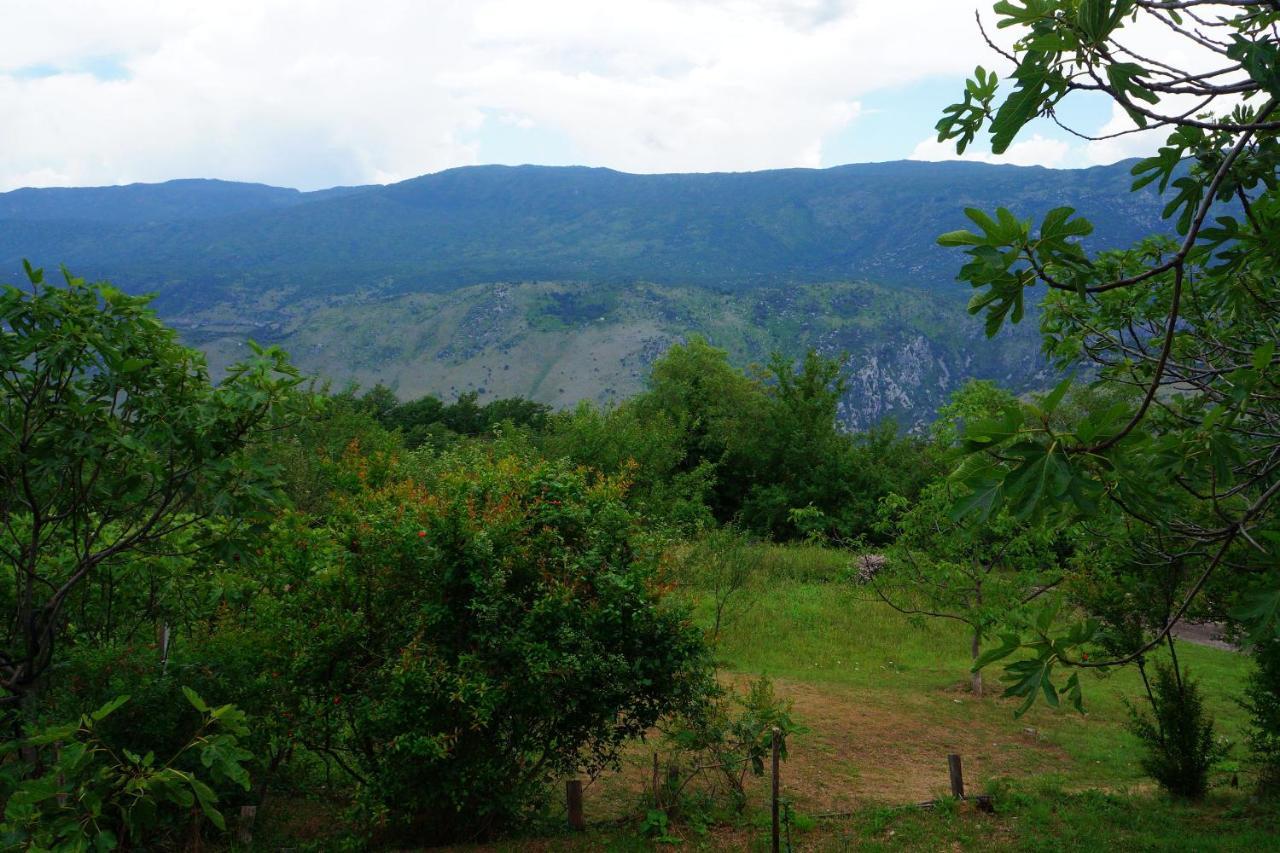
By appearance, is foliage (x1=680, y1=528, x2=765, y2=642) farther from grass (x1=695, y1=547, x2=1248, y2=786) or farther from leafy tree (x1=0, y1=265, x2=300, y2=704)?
leafy tree (x1=0, y1=265, x2=300, y2=704)

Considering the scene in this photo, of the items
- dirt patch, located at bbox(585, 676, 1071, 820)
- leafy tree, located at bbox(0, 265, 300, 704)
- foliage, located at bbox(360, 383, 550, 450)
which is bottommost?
dirt patch, located at bbox(585, 676, 1071, 820)

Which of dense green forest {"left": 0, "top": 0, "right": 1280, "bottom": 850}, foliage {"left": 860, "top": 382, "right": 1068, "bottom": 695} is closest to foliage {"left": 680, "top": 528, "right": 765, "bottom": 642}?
foliage {"left": 860, "top": 382, "right": 1068, "bottom": 695}

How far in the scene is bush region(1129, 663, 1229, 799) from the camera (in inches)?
352

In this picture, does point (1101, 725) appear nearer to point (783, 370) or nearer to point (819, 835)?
point (819, 835)

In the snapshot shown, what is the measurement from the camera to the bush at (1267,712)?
836cm

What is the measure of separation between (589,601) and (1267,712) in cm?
710

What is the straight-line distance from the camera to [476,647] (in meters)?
7.43

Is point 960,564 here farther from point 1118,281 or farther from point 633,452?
point 633,452

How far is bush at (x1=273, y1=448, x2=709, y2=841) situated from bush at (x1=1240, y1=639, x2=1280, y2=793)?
572 centimetres

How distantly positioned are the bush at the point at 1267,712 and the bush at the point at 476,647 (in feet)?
18.8

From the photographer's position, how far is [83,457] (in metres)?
5.24

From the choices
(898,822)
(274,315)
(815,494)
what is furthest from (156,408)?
(274,315)

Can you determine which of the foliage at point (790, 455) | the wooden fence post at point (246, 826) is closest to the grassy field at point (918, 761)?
the wooden fence post at point (246, 826)

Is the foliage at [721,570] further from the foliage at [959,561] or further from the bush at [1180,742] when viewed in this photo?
the bush at [1180,742]
